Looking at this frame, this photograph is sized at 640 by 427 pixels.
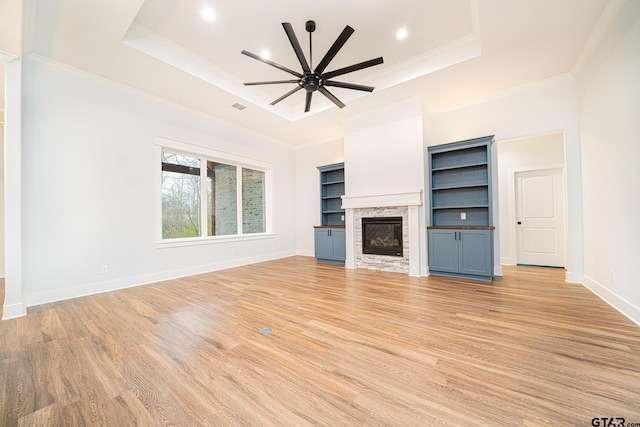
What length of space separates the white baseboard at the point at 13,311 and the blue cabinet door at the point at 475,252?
590 cm

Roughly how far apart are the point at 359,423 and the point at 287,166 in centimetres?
635

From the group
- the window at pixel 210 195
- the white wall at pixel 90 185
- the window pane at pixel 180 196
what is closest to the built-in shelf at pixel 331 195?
the window at pixel 210 195

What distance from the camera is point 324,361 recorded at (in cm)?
179

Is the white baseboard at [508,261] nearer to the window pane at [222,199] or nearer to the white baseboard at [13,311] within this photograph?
the window pane at [222,199]

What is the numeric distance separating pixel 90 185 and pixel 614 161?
667 cm

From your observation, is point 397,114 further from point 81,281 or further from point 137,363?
point 81,281

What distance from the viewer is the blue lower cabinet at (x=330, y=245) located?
18.4 feet

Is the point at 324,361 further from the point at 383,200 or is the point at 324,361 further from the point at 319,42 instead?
the point at 319,42

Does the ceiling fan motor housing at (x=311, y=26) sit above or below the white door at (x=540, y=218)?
above

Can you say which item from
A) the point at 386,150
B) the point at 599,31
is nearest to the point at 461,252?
the point at 386,150

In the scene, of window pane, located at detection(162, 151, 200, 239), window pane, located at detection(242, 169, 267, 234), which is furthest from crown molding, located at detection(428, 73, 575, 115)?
window pane, located at detection(162, 151, 200, 239)

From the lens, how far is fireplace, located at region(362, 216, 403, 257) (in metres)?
4.74

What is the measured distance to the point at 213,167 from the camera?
17.7 ft

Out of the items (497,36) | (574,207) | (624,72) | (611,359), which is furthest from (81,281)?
(574,207)
